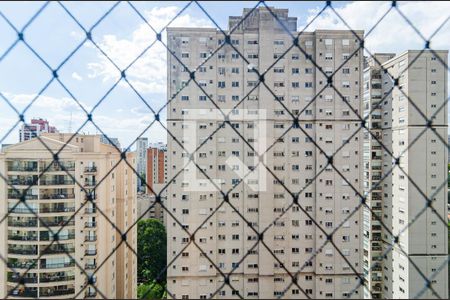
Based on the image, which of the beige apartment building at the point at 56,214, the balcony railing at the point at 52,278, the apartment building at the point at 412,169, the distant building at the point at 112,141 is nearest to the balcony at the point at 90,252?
the beige apartment building at the point at 56,214

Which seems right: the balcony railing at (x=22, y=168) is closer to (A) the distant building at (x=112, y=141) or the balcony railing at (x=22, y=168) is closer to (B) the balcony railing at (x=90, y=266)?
(A) the distant building at (x=112, y=141)

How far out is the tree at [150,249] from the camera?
5.23 meters

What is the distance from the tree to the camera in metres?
5.23

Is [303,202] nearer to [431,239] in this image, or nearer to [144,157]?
[431,239]

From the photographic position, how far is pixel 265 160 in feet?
14.6

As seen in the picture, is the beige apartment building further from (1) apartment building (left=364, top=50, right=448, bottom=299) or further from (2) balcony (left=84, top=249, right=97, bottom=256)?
(1) apartment building (left=364, top=50, right=448, bottom=299)

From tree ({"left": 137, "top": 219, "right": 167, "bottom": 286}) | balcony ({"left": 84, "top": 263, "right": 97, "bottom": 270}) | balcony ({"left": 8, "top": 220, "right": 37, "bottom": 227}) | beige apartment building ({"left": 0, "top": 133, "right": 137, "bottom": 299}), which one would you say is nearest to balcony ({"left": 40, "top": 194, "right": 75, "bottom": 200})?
beige apartment building ({"left": 0, "top": 133, "right": 137, "bottom": 299})

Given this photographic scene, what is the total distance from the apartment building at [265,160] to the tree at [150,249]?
1392 millimetres

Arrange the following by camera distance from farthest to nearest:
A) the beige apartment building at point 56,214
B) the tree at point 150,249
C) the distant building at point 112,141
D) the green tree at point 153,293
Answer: the tree at point 150,249, the beige apartment building at point 56,214, the distant building at point 112,141, the green tree at point 153,293

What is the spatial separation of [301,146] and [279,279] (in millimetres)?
1921

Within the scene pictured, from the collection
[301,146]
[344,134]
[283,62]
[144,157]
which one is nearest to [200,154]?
[301,146]

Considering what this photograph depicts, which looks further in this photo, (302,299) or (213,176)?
(213,176)

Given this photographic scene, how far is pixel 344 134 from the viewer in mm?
4695

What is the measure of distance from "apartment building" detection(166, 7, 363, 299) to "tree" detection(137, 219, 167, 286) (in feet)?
4.57
